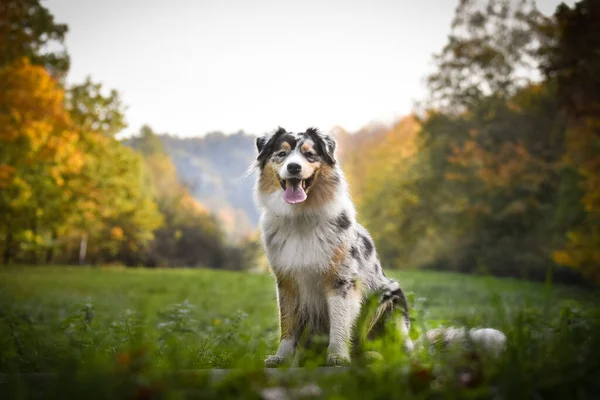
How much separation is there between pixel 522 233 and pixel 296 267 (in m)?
22.0

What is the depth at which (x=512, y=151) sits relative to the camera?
73.8 feet

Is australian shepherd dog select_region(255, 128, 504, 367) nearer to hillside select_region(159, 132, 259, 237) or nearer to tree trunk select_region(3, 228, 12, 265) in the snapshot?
tree trunk select_region(3, 228, 12, 265)

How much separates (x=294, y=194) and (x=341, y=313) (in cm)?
113

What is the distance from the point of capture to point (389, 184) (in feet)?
124

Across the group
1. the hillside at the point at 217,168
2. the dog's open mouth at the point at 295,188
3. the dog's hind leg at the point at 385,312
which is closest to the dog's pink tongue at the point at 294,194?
the dog's open mouth at the point at 295,188

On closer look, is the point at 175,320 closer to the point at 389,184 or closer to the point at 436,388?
the point at 436,388

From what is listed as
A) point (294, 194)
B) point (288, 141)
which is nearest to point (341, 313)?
point (294, 194)

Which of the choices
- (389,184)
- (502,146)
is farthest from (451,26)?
(389,184)

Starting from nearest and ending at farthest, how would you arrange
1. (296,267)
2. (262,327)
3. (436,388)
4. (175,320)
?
(436,388) < (296,267) < (175,320) < (262,327)

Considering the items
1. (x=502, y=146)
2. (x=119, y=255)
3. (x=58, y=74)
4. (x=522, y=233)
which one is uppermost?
(x=58, y=74)

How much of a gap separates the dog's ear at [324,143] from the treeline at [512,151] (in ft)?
39.9

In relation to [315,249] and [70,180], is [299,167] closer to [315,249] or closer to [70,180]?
[315,249]

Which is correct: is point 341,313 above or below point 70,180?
below

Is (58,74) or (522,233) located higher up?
(58,74)
